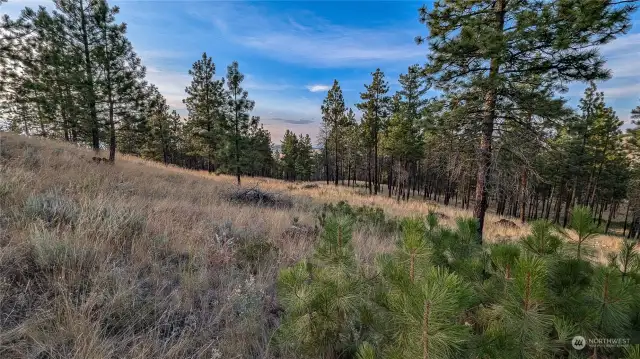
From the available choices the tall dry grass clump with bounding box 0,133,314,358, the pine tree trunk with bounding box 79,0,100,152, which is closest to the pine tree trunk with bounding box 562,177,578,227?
the tall dry grass clump with bounding box 0,133,314,358

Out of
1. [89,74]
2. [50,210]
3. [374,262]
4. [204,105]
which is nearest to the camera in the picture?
[374,262]

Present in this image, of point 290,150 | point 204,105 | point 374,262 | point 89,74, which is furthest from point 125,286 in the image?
point 290,150

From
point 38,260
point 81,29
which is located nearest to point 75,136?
point 81,29

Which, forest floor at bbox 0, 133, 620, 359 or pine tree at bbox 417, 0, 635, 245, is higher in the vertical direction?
pine tree at bbox 417, 0, 635, 245

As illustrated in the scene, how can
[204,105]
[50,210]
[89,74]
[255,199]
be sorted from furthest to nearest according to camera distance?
[204,105]
[89,74]
[255,199]
[50,210]

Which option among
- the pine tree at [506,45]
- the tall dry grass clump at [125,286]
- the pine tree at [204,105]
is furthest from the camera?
the pine tree at [204,105]

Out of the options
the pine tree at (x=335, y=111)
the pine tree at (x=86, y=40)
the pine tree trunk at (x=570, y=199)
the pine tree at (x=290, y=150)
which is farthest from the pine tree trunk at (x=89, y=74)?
the pine tree at (x=290, y=150)

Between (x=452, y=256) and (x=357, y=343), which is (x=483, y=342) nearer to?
(x=357, y=343)

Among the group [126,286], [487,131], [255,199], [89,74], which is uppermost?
[89,74]

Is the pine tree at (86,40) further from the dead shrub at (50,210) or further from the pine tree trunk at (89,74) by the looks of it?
the dead shrub at (50,210)

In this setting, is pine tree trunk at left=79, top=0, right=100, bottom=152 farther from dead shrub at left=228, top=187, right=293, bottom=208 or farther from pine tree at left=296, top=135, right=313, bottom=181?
pine tree at left=296, top=135, right=313, bottom=181

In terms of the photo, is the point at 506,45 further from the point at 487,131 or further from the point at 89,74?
the point at 89,74

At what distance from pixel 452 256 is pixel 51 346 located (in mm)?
2922

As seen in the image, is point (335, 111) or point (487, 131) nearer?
point (487, 131)
